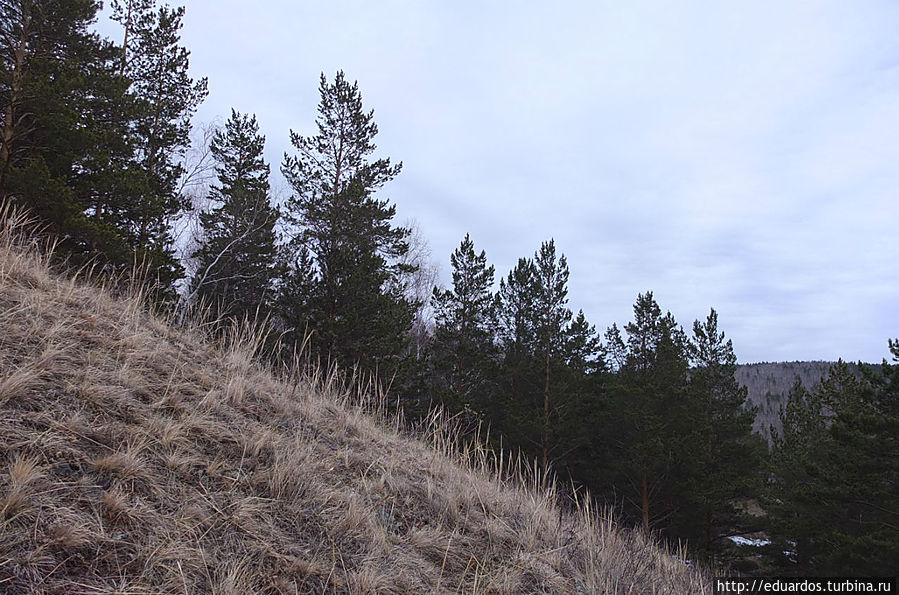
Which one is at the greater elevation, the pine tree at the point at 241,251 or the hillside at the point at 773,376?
the hillside at the point at 773,376

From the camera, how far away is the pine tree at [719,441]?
20109mm

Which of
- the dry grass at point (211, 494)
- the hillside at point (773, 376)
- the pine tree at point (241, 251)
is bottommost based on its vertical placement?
the dry grass at point (211, 494)

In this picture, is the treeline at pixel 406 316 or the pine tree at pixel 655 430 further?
the pine tree at pixel 655 430

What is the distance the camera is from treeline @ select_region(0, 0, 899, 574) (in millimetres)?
10805

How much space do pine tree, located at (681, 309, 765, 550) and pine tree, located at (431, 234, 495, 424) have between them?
32.6 feet

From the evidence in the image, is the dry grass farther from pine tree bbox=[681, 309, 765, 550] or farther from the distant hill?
the distant hill

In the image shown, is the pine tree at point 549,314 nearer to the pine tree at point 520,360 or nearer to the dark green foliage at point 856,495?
the pine tree at point 520,360

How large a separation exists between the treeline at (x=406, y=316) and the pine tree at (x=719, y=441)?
0.12 metres

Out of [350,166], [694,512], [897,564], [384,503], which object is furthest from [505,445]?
[384,503]

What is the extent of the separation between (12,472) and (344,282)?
13957 mm

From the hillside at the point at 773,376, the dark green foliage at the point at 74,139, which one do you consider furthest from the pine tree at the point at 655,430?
the hillside at the point at 773,376

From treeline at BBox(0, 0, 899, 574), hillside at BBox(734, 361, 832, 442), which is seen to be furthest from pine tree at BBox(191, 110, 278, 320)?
hillside at BBox(734, 361, 832, 442)

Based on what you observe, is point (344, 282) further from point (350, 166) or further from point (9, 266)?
point (9, 266)

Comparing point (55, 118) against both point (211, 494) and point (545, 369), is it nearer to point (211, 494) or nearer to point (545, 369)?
point (211, 494)
